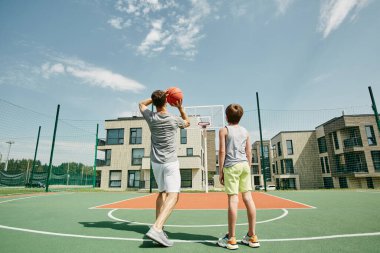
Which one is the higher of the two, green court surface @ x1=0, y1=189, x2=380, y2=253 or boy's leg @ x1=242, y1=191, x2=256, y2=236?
boy's leg @ x1=242, y1=191, x2=256, y2=236

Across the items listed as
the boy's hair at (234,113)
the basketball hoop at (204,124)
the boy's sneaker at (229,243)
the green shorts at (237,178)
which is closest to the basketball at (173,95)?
the boy's hair at (234,113)

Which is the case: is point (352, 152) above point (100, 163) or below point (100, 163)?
above

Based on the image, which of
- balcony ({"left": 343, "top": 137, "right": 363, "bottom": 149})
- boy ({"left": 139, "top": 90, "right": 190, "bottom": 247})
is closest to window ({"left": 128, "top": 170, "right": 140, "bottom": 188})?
boy ({"left": 139, "top": 90, "right": 190, "bottom": 247})

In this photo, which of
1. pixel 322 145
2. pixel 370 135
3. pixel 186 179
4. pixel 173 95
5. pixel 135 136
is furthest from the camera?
pixel 322 145

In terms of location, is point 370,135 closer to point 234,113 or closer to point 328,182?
point 328,182

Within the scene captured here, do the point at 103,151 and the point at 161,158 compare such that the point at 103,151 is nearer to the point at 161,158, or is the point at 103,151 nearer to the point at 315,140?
the point at 161,158

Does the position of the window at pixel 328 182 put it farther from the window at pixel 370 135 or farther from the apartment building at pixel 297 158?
the window at pixel 370 135

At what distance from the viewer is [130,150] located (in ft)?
92.3

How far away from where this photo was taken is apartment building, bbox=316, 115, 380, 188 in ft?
84.1

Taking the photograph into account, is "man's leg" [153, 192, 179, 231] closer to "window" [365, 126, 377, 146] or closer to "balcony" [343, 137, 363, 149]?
"balcony" [343, 137, 363, 149]

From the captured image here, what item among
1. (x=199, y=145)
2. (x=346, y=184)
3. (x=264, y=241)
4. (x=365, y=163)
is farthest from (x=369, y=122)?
(x=264, y=241)

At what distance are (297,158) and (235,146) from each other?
38107 millimetres

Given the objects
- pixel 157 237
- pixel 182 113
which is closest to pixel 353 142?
pixel 182 113

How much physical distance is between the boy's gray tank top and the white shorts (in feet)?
2.28
